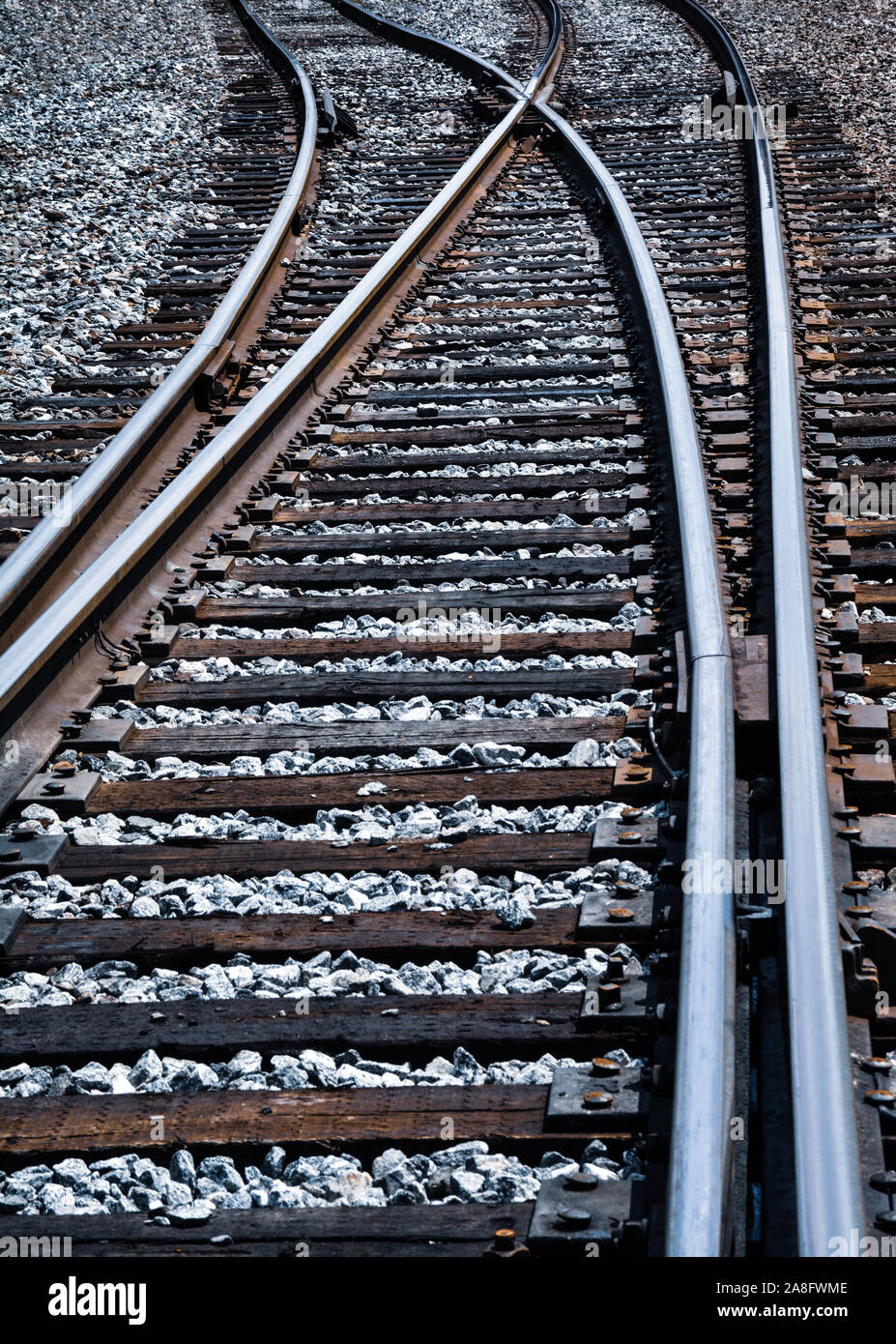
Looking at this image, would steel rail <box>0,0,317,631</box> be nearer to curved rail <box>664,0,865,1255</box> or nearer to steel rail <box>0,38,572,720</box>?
steel rail <box>0,38,572,720</box>

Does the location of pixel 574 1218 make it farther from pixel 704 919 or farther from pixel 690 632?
pixel 690 632

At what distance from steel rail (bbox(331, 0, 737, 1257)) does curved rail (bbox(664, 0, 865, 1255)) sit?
106mm

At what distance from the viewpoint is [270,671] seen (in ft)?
13.5

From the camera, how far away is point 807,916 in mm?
2549

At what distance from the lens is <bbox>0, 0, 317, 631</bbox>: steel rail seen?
14.4 ft

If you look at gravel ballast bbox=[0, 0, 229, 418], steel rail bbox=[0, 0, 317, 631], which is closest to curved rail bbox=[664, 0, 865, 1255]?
steel rail bbox=[0, 0, 317, 631]

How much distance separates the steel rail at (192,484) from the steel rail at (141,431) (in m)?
0.16

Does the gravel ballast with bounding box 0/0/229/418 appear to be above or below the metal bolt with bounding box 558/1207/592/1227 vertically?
above

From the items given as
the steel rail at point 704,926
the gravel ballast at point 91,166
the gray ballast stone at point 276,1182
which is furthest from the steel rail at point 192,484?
the steel rail at point 704,926

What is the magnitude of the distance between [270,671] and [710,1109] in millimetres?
2221

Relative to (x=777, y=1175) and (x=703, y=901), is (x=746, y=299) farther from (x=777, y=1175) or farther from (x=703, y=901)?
(x=777, y=1175)

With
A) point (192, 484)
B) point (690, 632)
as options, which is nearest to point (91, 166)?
point (192, 484)

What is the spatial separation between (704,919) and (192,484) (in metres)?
2.90

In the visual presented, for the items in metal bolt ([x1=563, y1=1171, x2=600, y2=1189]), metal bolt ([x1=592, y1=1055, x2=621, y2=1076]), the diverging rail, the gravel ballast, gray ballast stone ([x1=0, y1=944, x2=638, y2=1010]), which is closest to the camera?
the diverging rail
